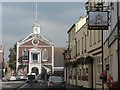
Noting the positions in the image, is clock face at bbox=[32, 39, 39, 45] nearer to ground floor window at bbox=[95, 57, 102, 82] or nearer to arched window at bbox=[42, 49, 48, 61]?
arched window at bbox=[42, 49, 48, 61]

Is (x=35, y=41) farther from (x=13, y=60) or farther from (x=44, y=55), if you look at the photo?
(x=13, y=60)

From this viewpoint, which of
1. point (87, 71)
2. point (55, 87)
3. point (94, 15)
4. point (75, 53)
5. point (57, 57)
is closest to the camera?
point (94, 15)

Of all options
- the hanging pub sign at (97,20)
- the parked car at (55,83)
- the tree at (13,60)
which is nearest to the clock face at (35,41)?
the tree at (13,60)

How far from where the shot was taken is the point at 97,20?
1048 inches

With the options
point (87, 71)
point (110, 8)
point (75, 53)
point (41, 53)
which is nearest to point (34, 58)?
point (41, 53)

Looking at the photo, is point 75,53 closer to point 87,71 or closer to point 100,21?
point 87,71

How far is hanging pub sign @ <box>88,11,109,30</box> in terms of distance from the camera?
26.7 meters

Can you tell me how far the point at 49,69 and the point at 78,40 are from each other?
5608cm

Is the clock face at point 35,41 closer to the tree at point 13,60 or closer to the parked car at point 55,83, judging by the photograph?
the tree at point 13,60

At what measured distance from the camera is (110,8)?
28.4 m

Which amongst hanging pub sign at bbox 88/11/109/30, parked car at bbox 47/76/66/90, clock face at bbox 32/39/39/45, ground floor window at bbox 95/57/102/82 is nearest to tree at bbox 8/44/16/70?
clock face at bbox 32/39/39/45

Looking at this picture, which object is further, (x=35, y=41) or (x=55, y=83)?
(x=35, y=41)

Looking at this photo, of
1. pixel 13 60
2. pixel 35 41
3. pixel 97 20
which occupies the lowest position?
pixel 97 20

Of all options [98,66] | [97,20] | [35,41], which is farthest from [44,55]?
[97,20]
